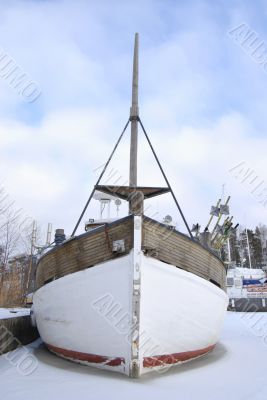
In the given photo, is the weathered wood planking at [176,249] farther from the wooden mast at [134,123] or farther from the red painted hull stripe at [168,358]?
the wooden mast at [134,123]

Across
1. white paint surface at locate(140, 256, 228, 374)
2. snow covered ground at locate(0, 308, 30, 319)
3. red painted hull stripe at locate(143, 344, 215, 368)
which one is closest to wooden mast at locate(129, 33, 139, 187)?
white paint surface at locate(140, 256, 228, 374)

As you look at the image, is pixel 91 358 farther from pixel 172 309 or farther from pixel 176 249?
pixel 176 249

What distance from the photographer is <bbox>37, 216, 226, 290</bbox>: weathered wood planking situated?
4988mm

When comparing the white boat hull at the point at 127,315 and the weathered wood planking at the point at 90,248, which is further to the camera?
the weathered wood planking at the point at 90,248

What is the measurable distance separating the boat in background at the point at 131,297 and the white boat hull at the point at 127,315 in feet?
0.04

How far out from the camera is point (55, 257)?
6.05 meters

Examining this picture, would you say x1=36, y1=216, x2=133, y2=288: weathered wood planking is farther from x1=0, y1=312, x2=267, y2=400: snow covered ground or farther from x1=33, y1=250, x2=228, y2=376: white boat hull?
x1=0, y1=312, x2=267, y2=400: snow covered ground

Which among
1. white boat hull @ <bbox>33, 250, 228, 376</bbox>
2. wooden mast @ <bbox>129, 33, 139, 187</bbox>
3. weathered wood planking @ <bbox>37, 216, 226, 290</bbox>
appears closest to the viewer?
white boat hull @ <bbox>33, 250, 228, 376</bbox>

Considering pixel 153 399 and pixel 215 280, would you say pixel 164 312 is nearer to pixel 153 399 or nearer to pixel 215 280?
pixel 153 399

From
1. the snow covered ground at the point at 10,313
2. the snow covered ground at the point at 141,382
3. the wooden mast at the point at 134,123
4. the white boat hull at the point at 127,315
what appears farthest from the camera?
the snow covered ground at the point at 10,313

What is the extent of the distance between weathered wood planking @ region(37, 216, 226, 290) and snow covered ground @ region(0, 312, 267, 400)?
1.38 m

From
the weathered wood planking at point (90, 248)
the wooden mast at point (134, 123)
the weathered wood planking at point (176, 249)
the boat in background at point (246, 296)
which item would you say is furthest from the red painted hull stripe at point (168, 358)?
the boat in background at point (246, 296)

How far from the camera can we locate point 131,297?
464 centimetres

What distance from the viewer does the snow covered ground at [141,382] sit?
3834mm
